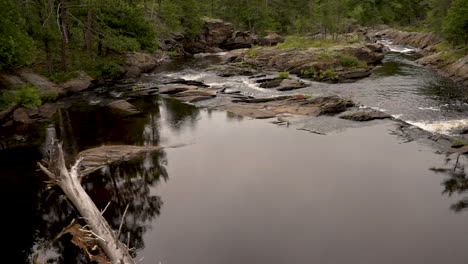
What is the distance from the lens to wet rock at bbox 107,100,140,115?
30531 mm

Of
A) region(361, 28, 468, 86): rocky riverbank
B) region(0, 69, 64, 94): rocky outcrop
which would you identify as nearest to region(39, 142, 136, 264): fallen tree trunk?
region(0, 69, 64, 94): rocky outcrop

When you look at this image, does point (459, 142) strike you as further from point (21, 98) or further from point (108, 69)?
point (108, 69)

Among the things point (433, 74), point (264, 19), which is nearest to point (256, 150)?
point (433, 74)

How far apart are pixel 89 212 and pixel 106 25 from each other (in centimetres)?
3635

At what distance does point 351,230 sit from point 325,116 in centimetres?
1549

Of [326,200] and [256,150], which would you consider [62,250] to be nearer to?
[326,200]

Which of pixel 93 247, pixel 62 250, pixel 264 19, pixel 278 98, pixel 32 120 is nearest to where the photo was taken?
pixel 93 247

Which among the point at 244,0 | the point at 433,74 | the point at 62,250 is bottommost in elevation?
the point at 62,250

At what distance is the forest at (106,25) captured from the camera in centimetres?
3004

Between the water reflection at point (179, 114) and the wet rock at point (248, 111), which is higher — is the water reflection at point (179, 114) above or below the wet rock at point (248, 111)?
below

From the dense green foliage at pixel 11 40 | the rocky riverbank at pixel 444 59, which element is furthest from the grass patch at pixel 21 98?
the rocky riverbank at pixel 444 59

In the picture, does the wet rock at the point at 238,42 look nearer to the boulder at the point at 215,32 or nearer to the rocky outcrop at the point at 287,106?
the boulder at the point at 215,32

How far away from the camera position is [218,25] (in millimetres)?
83938

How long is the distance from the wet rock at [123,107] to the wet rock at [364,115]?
17.3 meters
